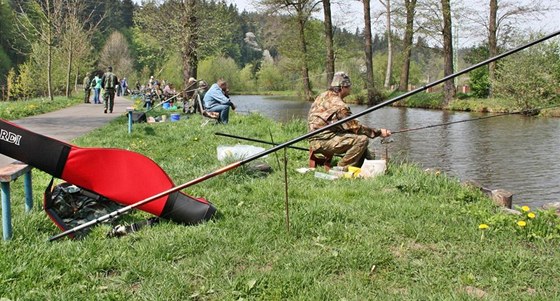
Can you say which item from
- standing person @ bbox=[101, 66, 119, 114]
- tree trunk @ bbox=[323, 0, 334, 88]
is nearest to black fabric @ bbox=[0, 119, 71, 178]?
standing person @ bbox=[101, 66, 119, 114]

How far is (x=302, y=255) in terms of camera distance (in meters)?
3.70

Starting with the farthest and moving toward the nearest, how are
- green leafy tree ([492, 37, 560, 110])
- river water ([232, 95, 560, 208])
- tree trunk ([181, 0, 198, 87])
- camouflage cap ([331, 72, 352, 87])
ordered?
green leafy tree ([492, 37, 560, 110])
tree trunk ([181, 0, 198, 87])
river water ([232, 95, 560, 208])
camouflage cap ([331, 72, 352, 87])

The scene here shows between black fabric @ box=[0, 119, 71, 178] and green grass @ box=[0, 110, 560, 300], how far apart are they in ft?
1.71

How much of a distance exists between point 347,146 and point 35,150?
4.45m

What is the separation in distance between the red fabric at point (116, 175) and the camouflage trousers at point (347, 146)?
3488mm

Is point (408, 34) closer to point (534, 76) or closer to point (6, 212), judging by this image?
point (534, 76)

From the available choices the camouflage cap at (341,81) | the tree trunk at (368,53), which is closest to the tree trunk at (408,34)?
the tree trunk at (368,53)

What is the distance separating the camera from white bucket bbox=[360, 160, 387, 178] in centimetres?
685

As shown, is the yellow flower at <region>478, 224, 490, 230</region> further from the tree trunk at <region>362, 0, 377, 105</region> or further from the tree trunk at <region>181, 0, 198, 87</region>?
the tree trunk at <region>362, 0, 377, 105</region>

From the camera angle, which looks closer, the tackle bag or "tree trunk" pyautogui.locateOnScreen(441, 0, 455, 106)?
the tackle bag

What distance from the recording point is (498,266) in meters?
3.52

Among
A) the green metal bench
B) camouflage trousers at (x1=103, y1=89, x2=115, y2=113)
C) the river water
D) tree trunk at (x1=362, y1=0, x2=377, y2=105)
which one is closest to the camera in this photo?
the green metal bench

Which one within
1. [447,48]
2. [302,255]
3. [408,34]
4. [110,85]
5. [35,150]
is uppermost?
[408,34]

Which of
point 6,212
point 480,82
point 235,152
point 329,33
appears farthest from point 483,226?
point 329,33
